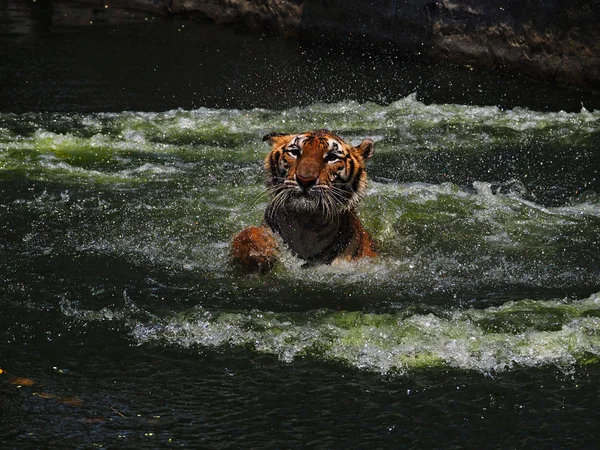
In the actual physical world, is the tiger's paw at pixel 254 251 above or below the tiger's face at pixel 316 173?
below

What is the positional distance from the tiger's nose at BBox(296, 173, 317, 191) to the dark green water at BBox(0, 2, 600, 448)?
394mm

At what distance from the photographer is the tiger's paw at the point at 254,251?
5.04m

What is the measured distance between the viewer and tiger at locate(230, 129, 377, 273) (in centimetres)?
507

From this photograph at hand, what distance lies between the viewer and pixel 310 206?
507 centimetres

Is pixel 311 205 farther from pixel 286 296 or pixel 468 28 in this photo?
pixel 468 28

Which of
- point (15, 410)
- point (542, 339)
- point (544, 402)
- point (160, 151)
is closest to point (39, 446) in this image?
point (15, 410)

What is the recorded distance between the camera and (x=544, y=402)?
3.88 metres

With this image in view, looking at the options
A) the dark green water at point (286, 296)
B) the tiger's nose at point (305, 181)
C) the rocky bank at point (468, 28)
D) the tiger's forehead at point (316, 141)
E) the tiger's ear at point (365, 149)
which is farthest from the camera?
the rocky bank at point (468, 28)

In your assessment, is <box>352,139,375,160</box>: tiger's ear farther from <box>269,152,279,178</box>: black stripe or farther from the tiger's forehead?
<box>269,152,279,178</box>: black stripe

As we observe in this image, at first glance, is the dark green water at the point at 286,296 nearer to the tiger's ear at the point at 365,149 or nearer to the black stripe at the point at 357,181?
the black stripe at the point at 357,181

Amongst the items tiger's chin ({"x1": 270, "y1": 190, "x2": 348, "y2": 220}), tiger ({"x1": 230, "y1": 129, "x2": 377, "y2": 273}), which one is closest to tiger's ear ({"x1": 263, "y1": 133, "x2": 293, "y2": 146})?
tiger ({"x1": 230, "y1": 129, "x2": 377, "y2": 273})

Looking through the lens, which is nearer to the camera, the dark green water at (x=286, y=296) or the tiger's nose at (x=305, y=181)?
the dark green water at (x=286, y=296)

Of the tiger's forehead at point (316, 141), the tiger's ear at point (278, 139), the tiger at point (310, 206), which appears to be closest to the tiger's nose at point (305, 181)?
the tiger at point (310, 206)

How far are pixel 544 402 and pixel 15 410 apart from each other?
1.89m
